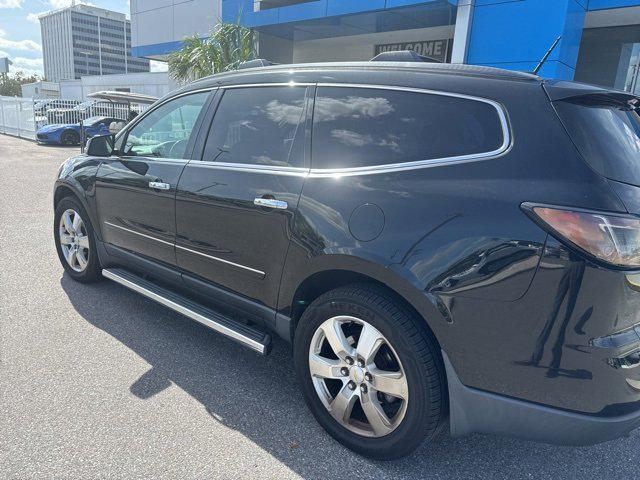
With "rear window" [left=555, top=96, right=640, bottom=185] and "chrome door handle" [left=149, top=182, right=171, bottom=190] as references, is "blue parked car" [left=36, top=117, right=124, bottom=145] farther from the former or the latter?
"rear window" [left=555, top=96, right=640, bottom=185]

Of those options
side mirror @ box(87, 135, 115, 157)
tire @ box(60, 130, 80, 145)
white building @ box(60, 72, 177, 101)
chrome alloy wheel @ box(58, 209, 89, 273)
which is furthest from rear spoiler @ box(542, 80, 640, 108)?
white building @ box(60, 72, 177, 101)

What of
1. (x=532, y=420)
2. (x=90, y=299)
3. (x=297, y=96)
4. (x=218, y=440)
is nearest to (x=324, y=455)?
(x=218, y=440)

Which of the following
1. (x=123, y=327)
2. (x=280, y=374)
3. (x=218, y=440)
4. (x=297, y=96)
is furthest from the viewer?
(x=123, y=327)

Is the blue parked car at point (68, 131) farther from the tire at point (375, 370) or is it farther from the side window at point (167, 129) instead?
the tire at point (375, 370)

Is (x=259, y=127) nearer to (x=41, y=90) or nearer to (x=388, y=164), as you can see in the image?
(x=388, y=164)

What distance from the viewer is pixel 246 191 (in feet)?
8.77

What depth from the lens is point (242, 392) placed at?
283cm

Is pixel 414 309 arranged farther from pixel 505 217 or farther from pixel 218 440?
pixel 218 440

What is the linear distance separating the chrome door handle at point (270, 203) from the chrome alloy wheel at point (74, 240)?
2371 mm

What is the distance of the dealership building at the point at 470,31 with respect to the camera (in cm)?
1068

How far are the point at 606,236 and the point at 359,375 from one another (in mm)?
1238

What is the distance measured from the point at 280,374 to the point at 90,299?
2.06m

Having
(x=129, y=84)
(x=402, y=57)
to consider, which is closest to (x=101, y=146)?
(x=402, y=57)

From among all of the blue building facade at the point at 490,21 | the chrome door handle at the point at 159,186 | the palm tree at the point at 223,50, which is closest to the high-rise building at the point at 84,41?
the palm tree at the point at 223,50
